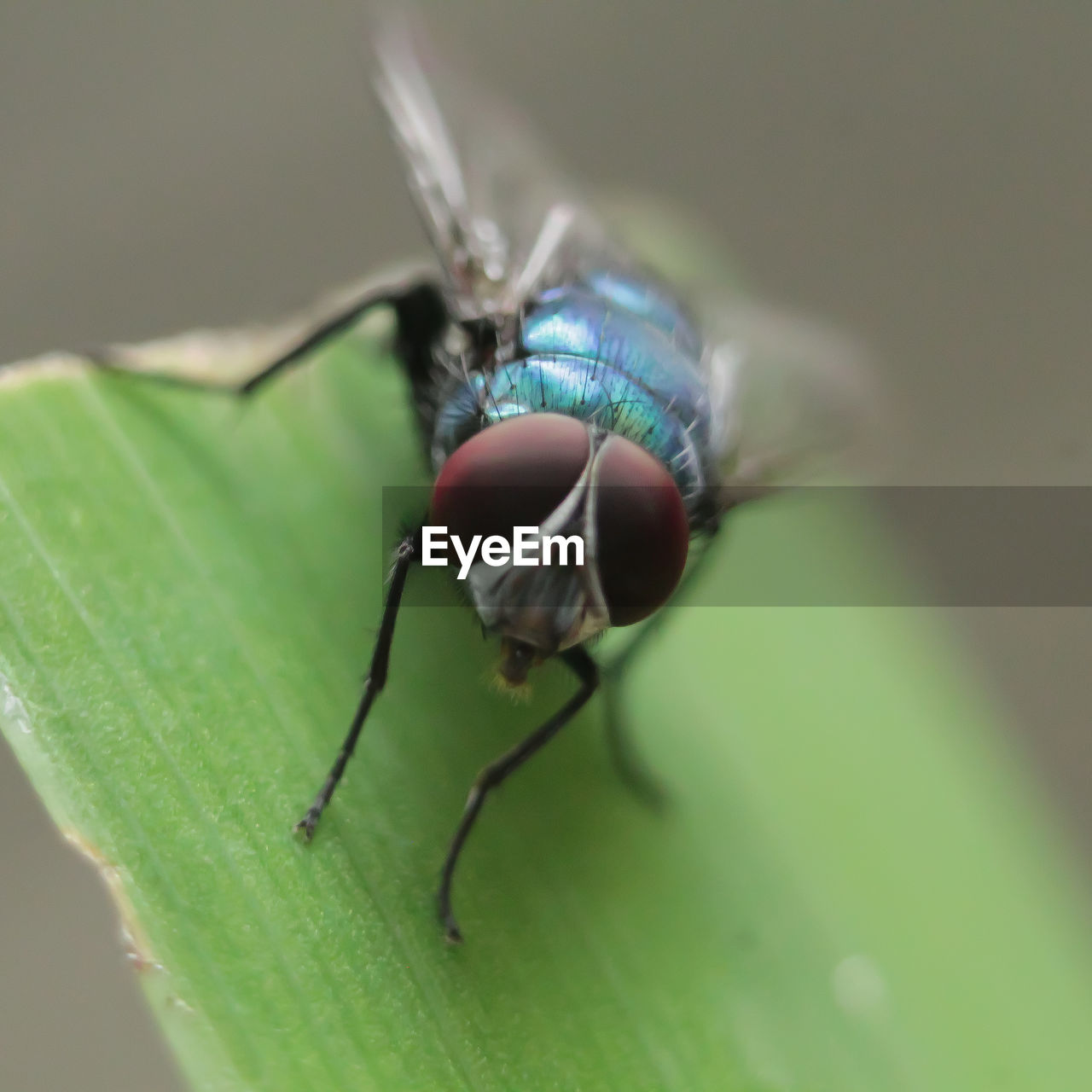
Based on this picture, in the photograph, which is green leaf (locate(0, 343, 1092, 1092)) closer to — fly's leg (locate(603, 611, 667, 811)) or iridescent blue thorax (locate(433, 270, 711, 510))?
fly's leg (locate(603, 611, 667, 811))

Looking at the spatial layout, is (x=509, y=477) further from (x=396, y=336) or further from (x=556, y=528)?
(x=396, y=336)

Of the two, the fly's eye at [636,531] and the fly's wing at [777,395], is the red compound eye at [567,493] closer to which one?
the fly's eye at [636,531]

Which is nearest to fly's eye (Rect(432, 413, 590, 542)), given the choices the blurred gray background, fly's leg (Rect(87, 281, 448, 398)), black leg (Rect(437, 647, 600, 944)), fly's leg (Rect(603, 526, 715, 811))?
black leg (Rect(437, 647, 600, 944))

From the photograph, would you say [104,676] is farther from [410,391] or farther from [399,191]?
[399,191]

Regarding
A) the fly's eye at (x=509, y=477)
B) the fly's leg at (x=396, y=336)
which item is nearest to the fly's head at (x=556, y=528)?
the fly's eye at (x=509, y=477)

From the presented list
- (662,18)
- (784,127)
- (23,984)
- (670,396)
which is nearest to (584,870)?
(670,396)

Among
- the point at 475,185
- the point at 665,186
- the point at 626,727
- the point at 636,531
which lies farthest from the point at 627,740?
the point at 665,186
